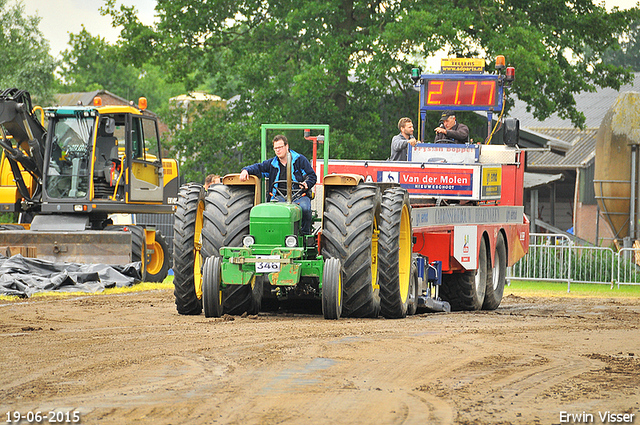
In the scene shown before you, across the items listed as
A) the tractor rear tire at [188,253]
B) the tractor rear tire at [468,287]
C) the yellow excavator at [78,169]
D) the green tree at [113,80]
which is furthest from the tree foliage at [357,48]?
the green tree at [113,80]

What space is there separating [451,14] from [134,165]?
11.7 m

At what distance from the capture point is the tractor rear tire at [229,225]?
1052 centimetres

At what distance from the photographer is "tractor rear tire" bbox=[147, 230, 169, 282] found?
1952 centimetres

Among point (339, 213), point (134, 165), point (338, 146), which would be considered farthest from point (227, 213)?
point (338, 146)

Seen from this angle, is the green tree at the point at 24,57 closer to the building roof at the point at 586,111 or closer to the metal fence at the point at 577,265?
the building roof at the point at 586,111

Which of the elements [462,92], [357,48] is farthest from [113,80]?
[462,92]

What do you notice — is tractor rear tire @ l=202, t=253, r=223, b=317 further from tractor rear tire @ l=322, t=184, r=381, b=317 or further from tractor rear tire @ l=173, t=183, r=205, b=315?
tractor rear tire @ l=322, t=184, r=381, b=317

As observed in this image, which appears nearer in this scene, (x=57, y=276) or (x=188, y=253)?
(x=188, y=253)

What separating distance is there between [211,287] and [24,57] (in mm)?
37907

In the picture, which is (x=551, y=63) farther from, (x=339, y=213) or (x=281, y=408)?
(x=281, y=408)

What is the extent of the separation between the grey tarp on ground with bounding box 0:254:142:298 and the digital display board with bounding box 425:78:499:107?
617cm

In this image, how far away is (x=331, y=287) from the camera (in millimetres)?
10250

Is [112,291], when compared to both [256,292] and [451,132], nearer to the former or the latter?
[256,292]

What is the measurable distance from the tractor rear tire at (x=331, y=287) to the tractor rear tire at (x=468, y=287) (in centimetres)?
435
